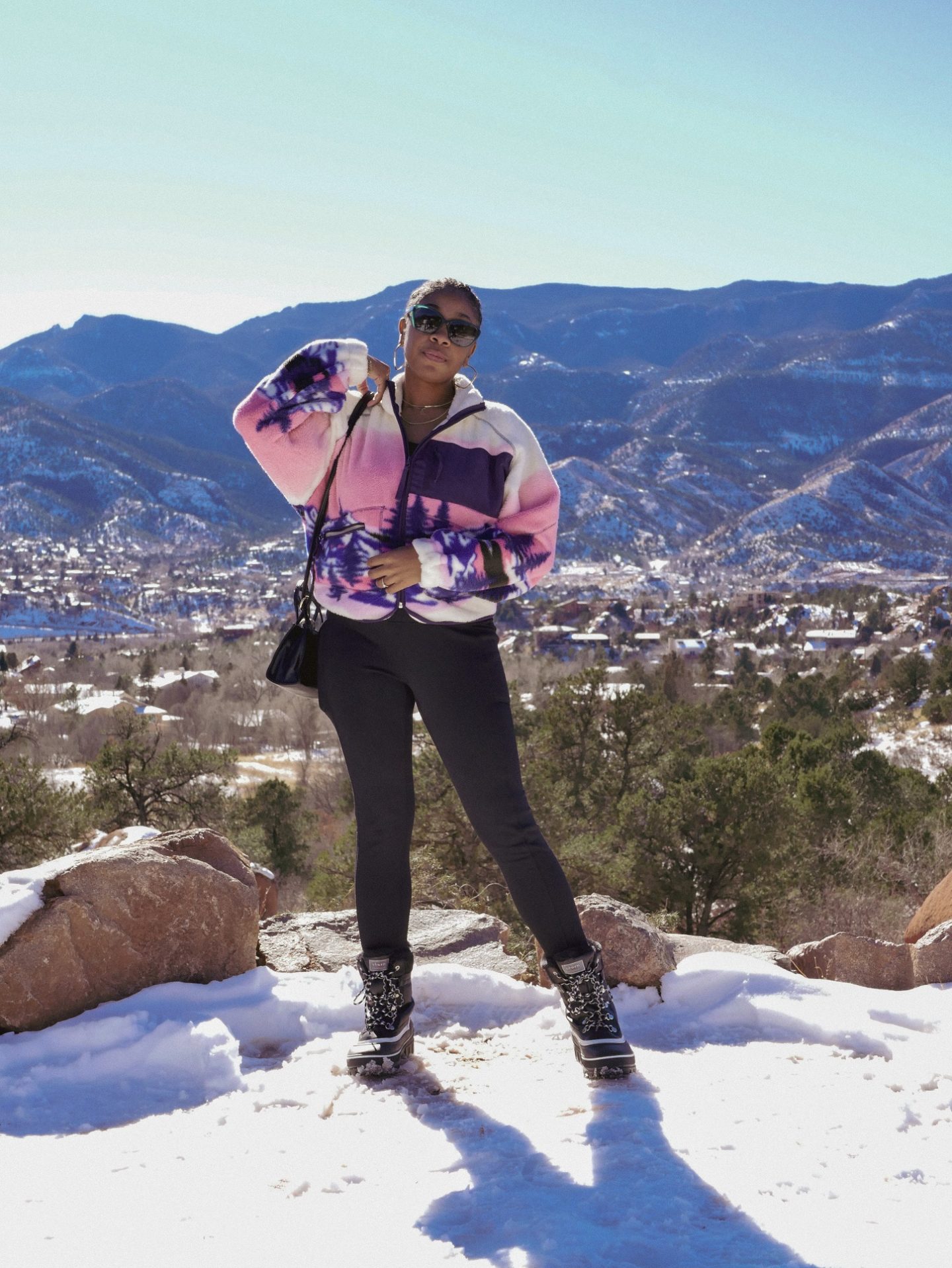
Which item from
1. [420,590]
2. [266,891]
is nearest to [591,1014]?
[420,590]

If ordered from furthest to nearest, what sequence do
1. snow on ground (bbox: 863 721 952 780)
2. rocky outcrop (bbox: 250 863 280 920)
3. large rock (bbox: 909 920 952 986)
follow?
snow on ground (bbox: 863 721 952 780)
rocky outcrop (bbox: 250 863 280 920)
large rock (bbox: 909 920 952 986)

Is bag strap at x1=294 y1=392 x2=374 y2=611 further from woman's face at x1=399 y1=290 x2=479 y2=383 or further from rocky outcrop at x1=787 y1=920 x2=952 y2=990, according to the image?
rocky outcrop at x1=787 y1=920 x2=952 y2=990

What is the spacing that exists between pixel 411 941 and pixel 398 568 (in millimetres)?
2409

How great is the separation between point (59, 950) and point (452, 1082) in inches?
45.9

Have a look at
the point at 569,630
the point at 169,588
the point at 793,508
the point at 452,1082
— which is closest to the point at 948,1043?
the point at 452,1082

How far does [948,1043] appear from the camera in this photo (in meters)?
2.68

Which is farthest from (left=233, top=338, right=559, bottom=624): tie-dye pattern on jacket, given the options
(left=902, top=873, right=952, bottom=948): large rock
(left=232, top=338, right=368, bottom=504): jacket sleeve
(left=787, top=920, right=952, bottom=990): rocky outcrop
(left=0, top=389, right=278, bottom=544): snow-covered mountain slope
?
(left=0, top=389, right=278, bottom=544): snow-covered mountain slope

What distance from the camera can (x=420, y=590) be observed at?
8.04 ft

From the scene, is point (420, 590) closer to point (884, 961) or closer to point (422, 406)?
point (422, 406)

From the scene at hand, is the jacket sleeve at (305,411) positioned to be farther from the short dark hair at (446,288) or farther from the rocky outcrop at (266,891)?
the rocky outcrop at (266,891)

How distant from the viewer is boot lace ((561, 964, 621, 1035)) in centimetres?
251

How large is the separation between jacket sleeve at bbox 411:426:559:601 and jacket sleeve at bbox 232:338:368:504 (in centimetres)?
39

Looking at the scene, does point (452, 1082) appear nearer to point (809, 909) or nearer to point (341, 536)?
point (341, 536)

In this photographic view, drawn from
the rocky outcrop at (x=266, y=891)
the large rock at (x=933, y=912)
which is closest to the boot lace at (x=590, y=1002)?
the large rock at (x=933, y=912)
